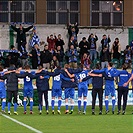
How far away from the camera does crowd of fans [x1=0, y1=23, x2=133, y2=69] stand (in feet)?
130

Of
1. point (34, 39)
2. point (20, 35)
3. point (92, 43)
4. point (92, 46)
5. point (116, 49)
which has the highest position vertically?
point (20, 35)

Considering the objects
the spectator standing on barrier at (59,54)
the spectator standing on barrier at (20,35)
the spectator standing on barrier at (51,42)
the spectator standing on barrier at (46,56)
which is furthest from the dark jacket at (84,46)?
the spectator standing on barrier at (20,35)

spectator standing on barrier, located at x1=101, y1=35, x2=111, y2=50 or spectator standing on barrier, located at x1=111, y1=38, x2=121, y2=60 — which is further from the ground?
spectator standing on barrier, located at x1=101, y1=35, x2=111, y2=50

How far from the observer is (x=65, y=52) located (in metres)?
41.8

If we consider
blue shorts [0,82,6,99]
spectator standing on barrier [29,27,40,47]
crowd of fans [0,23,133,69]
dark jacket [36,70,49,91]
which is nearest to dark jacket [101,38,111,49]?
crowd of fans [0,23,133,69]

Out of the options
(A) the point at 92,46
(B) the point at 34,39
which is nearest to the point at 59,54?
(A) the point at 92,46

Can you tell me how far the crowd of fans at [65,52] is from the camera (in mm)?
39569

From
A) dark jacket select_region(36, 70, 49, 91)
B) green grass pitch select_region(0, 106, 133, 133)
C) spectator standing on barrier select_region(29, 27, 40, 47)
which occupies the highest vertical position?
spectator standing on barrier select_region(29, 27, 40, 47)

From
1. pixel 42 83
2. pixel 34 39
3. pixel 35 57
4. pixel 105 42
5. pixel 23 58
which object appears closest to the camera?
pixel 42 83

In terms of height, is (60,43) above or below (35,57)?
above

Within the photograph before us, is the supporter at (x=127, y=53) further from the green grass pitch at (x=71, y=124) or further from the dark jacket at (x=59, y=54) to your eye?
the green grass pitch at (x=71, y=124)

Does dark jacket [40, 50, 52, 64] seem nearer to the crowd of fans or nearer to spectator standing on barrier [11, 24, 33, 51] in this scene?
the crowd of fans

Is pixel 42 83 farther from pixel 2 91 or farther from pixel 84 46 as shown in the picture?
pixel 84 46

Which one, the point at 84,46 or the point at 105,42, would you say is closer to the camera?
the point at 84,46
